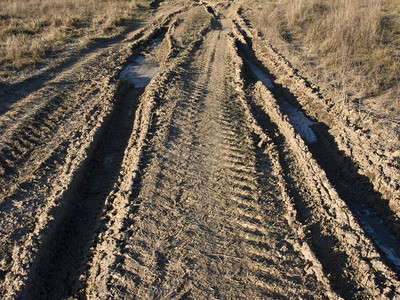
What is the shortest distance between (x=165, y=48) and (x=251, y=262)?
813 centimetres


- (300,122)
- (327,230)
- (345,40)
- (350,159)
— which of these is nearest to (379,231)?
(327,230)

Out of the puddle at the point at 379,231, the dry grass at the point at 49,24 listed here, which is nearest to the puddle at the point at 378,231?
the puddle at the point at 379,231

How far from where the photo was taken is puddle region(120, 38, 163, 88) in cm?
793

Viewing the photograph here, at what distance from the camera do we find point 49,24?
11992mm

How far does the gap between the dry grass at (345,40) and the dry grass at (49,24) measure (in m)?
6.30

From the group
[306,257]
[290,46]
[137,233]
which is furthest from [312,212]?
[290,46]

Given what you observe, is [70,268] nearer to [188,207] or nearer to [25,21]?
[188,207]

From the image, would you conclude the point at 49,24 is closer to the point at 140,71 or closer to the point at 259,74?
the point at 140,71

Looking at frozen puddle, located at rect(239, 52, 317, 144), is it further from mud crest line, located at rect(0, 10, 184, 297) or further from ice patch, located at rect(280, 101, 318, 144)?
mud crest line, located at rect(0, 10, 184, 297)

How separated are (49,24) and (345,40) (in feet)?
35.7

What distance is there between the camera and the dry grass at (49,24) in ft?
28.8

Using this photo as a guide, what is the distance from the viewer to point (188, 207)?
3.97 m

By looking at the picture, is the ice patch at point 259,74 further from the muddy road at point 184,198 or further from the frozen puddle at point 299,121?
the muddy road at point 184,198

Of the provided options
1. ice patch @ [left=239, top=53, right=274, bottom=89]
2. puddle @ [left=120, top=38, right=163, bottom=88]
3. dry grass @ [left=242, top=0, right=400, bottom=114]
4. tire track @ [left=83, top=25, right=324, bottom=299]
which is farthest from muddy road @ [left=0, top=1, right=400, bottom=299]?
dry grass @ [left=242, top=0, right=400, bottom=114]
